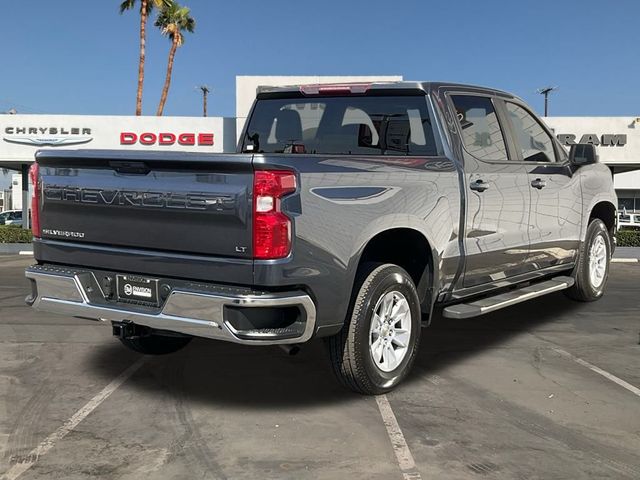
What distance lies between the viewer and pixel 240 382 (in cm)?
461

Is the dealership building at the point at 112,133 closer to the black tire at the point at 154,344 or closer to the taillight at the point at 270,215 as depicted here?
the black tire at the point at 154,344

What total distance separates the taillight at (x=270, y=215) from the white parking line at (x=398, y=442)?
121cm

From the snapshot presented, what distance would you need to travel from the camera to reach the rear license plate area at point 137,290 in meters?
3.80

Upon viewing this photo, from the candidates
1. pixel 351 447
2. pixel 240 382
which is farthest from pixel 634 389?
pixel 240 382

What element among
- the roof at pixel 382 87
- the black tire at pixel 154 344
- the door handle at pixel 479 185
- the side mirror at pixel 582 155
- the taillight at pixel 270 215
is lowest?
the black tire at pixel 154 344

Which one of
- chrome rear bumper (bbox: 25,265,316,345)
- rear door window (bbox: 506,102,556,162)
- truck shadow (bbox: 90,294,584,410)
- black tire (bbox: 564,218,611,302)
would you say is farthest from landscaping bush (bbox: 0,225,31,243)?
rear door window (bbox: 506,102,556,162)

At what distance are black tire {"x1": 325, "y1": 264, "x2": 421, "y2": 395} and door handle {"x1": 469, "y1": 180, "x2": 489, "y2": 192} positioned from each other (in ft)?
3.37

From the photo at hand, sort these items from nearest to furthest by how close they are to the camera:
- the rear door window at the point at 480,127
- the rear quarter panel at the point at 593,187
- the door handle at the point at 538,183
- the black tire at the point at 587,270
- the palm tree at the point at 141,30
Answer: the rear door window at the point at 480,127
the door handle at the point at 538,183
the rear quarter panel at the point at 593,187
the black tire at the point at 587,270
the palm tree at the point at 141,30

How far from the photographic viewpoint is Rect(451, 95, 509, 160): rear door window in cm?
516

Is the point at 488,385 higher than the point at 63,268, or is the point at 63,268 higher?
the point at 63,268

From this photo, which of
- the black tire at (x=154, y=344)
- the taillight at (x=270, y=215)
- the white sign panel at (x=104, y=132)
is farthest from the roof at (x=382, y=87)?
the white sign panel at (x=104, y=132)

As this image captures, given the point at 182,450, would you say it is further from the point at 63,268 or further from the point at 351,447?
the point at 63,268

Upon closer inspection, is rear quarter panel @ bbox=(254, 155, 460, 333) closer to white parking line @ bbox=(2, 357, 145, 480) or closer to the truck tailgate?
the truck tailgate

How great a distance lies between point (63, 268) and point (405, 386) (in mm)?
2488
